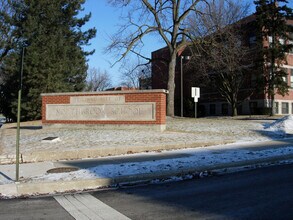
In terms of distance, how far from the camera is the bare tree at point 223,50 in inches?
1050

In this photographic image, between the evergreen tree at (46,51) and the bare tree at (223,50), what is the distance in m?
11.3

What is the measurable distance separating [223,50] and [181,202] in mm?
21384

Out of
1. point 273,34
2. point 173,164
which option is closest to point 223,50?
point 273,34

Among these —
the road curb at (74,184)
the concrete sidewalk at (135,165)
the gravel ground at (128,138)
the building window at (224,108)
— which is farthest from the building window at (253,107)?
the road curb at (74,184)

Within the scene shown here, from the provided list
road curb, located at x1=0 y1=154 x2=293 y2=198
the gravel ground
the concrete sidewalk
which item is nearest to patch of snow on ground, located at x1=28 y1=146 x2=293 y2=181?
the concrete sidewalk

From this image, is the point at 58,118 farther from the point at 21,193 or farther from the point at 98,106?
the point at 21,193

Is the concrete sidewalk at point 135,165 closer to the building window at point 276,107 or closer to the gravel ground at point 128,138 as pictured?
the gravel ground at point 128,138

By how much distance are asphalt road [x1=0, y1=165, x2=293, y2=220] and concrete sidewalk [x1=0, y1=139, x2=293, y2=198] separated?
1.80 ft

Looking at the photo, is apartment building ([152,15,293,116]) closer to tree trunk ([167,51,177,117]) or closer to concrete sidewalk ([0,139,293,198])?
tree trunk ([167,51,177,117])

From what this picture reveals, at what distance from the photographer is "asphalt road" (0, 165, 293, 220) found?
224 inches

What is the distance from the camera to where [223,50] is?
2647cm

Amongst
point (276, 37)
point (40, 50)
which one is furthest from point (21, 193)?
point (276, 37)

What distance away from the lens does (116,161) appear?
34.7 ft

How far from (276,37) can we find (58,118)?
1010 inches
